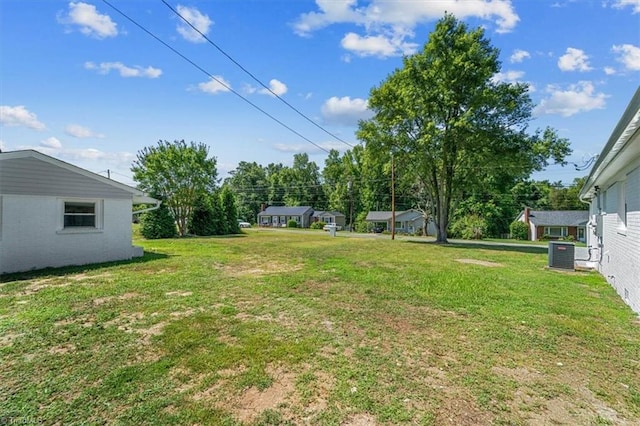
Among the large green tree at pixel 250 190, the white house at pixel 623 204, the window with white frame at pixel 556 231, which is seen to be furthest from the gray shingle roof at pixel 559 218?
the large green tree at pixel 250 190

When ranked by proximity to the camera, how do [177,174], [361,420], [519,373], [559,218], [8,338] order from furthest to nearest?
1. [559,218]
2. [177,174]
3. [8,338]
4. [519,373]
5. [361,420]

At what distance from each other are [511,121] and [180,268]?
19923 mm

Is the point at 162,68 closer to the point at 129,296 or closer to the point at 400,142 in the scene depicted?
the point at 129,296

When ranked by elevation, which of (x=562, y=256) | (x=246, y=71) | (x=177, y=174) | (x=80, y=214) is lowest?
(x=562, y=256)

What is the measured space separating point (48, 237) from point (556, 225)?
150ft

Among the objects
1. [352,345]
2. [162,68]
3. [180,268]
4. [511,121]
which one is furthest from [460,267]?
[511,121]

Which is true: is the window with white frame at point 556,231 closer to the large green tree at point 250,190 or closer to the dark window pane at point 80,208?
the dark window pane at point 80,208

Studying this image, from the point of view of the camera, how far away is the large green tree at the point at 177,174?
906 inches

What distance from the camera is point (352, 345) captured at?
3723 millimetres

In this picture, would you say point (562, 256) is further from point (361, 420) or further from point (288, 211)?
point (288, 211)

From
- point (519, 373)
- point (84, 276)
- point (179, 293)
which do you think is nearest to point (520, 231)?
point (519, 373)

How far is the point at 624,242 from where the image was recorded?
237 inches

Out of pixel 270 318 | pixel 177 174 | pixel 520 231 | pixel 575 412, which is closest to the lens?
pixel 575 412

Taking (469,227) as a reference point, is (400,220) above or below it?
above
